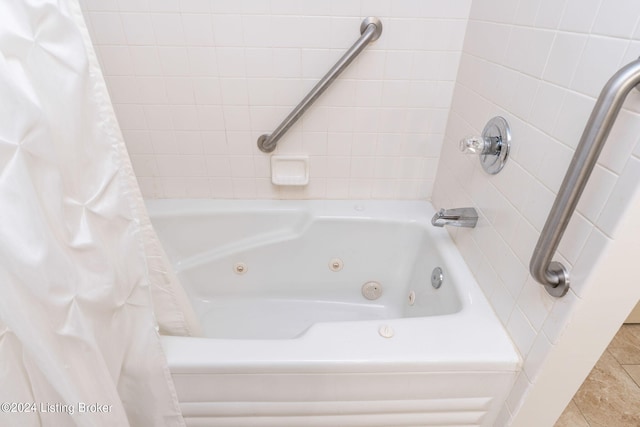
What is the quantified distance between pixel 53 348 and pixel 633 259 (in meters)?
0.97

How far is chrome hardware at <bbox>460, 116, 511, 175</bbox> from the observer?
87cm

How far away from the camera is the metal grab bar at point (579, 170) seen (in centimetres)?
47

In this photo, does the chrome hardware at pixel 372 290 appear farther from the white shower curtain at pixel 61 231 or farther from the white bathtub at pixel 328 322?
the white shower curtain at pixel 61 231

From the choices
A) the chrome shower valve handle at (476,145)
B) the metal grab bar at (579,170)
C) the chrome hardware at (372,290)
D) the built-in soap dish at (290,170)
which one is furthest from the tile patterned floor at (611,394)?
the built-in soap dish at (290,170)

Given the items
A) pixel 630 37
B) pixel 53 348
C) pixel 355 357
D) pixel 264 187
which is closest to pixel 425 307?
pixel 355 357

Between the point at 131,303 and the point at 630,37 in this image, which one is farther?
the point at 131,303

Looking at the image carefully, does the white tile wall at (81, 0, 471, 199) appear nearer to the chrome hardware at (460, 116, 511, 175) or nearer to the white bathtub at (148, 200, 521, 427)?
the white bathtub at (148, 200, 521, 427)

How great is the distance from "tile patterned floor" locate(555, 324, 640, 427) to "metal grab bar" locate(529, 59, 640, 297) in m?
0.89

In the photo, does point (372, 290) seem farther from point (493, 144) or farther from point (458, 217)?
point (493, 144)

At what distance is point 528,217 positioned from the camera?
0.77 metres

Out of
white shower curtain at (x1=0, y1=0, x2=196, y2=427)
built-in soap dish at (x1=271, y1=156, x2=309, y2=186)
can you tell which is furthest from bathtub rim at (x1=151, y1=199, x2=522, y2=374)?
built-in soap dish at (x1=271, y1=156, x2=309, y2=186)

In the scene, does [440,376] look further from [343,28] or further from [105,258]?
[343,28]

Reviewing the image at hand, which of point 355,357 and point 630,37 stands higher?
point 630,37

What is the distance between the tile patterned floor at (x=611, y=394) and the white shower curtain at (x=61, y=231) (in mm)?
1430
